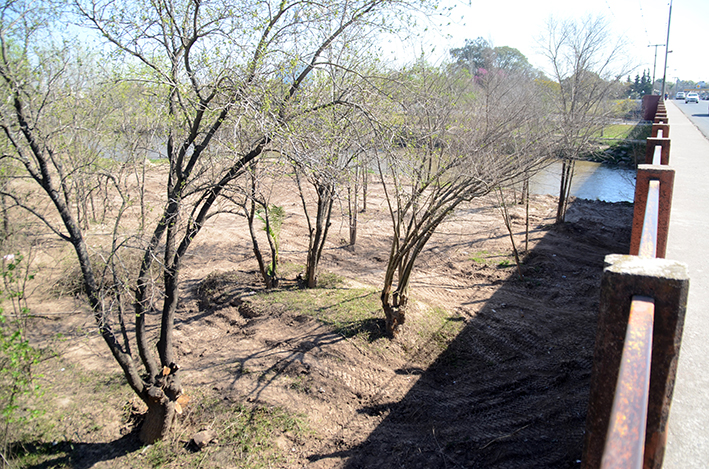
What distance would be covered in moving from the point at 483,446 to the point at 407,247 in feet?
9.40

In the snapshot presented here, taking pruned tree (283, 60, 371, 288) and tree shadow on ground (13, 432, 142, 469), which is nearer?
pruned tree (283, 60, 371, 288)

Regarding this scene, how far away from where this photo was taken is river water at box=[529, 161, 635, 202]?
2003 cm

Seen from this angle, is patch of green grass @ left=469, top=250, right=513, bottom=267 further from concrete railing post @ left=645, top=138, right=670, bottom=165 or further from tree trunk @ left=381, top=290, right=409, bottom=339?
concrete railing post @ left=645, top=138, right=670, bottom=165

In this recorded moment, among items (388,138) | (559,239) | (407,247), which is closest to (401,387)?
(407,247)

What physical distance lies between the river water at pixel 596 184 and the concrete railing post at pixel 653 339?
17651 mm

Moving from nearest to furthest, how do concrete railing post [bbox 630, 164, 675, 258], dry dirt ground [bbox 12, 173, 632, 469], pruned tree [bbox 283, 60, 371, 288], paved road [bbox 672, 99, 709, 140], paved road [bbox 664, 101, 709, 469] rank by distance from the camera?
paved road [bbox 664, 101, 709, 469]
concrete railing post [bbox 630, 164, 675, 258]
pruned tree [bbox 283, 60, 371, 288]
dry dirt ground [bbox 12, 173, 632, 469]
paved road [bbox 672, 99, 709, 140]

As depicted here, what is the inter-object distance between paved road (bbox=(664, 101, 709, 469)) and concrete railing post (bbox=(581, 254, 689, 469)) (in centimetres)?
37

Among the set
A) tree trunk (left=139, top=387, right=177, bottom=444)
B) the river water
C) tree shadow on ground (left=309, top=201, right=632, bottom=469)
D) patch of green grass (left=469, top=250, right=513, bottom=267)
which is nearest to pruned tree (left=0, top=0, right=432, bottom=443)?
tree trunk (left=139, top=387, right=177, bottom=444)

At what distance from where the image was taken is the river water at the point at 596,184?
789 inches

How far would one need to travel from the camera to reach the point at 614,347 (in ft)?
5.47

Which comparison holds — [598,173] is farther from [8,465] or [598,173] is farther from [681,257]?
[8,465]

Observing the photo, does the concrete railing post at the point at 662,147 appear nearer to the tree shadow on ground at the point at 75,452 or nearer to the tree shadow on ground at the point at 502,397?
the tree shadow on ground at the point at 502,397

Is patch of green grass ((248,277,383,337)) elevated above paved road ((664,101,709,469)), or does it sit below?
below

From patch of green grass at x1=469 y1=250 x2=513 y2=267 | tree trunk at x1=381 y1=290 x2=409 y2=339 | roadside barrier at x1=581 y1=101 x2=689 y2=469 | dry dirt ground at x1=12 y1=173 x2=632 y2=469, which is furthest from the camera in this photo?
patch of green grass at x1=469 y1=250 x2=513 y2=267
